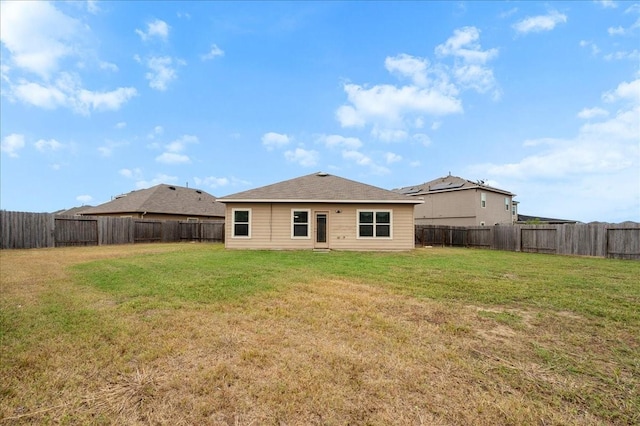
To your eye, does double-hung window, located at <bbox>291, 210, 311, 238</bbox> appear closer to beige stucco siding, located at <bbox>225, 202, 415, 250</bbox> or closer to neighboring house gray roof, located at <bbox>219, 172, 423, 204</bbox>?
beige stucco siding, located at <bbox>225, 202, 415, 250</bbox>

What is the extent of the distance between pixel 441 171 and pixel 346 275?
88.1 ft

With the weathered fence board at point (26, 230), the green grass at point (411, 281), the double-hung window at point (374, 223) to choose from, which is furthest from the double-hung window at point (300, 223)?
the weathered fence board at point (26, 230)

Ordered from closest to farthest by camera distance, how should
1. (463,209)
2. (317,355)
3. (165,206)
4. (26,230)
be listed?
1. (317,355)
2. (26,230)
3. (463,209)
4. (165,206)

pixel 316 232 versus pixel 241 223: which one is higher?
pixel 241 223

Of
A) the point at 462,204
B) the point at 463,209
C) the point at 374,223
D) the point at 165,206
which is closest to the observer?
the point at 374,223

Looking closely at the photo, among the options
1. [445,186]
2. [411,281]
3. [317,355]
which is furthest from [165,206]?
[317,355]

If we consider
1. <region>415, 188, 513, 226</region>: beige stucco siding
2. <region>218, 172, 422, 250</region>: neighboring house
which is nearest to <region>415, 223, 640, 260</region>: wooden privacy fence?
<region>415, 188, 513, 226</region>: beige stucco siding

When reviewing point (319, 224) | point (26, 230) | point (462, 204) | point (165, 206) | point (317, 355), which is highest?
point (462, 204)

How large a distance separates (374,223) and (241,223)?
6.81 metres

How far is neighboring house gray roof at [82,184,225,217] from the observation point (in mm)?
24750

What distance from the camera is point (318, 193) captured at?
633 inches

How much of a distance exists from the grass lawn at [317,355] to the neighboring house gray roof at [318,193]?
8861 mm

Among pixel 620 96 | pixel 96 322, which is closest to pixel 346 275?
pixel 96 322

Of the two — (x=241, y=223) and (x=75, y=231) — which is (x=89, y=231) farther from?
(x=241, y=223)
